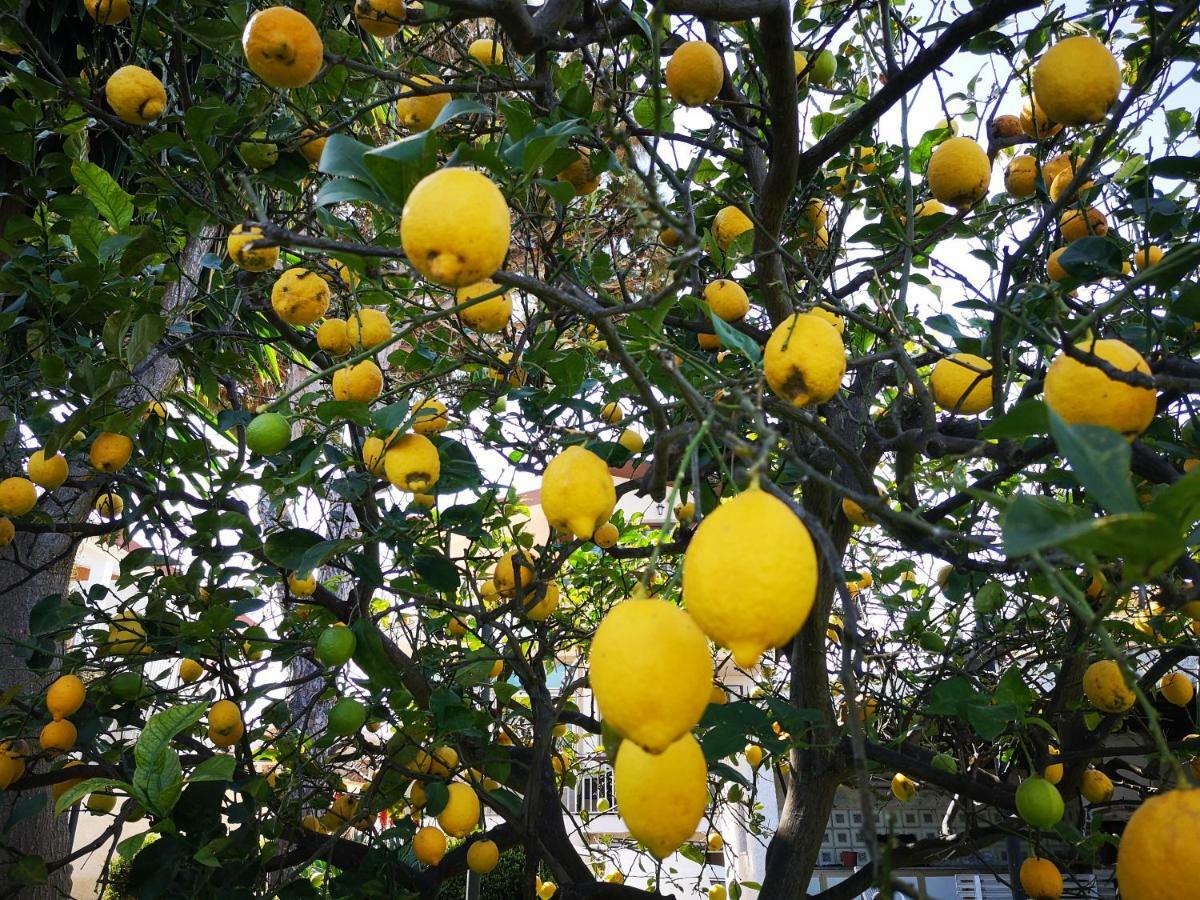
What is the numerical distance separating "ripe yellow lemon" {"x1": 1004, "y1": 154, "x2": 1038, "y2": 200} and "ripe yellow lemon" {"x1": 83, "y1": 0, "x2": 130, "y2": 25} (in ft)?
7.79

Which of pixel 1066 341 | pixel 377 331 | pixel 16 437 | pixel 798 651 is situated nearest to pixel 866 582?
pixel 798 651

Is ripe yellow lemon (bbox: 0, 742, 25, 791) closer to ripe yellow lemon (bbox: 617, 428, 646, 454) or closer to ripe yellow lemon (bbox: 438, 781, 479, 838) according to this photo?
ripe yellow lemon (bbox: 438, 781, 479, 838)

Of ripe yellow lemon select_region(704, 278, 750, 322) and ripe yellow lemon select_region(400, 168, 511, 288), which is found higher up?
ripe yellow lemon select_region(704, 278, 750, 322)

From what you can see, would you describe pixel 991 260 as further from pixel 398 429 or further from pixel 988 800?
pixel 398 429

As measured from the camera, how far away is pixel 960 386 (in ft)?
4.69

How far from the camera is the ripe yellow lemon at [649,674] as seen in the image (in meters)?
0.70

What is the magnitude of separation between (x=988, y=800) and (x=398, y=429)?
180 centimetres

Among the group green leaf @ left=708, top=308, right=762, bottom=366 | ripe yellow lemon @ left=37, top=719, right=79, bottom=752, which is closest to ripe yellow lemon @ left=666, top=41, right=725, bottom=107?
green leaf @ left=708, top=308, right=762, bottom=366

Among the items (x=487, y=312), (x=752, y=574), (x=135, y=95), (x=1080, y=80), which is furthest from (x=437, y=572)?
(x=1080, y=80)

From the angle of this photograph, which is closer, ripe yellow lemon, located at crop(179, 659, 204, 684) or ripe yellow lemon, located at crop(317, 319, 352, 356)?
ripe yellow lemon, located at crop(317, 319, 352, 356)

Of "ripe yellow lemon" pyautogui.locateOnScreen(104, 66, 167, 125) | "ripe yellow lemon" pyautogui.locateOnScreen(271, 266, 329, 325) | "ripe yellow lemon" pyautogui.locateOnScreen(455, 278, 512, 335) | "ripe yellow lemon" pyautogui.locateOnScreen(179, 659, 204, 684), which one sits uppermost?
"ripe yellow lemon" pyautogui.locateOnScreen(104, 66, 167, 125)

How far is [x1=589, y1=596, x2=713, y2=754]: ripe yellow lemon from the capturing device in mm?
699

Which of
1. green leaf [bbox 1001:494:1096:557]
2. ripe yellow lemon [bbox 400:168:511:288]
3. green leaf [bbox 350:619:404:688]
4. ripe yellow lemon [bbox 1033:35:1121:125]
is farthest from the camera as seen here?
green leaf [bbox 350:619:404:688]

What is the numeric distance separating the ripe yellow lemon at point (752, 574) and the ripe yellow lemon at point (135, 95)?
75.4 inches
